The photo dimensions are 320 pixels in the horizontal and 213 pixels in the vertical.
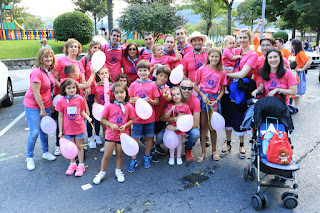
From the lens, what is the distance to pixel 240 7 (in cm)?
4059

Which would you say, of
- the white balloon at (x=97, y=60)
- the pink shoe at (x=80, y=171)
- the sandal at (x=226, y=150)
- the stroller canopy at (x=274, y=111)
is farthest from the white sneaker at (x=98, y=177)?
the stroller canopy at (x=274, y=111)

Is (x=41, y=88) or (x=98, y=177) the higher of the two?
(x=41, y=88)

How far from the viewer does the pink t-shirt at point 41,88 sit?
365 cm

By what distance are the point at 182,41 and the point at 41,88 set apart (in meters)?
2.66

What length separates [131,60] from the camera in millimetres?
4711

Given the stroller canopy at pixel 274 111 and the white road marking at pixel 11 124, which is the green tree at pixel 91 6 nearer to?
the white road marking at pixel 11 124

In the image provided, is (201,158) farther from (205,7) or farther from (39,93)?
(205,7)

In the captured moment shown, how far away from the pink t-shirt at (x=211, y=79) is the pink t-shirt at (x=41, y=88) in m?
2.41

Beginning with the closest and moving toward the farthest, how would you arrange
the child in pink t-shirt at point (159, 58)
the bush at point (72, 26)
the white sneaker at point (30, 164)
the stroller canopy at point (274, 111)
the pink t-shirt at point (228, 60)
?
the stroller canopy at point (274, 111), the white sneaker at point (30, 164), the pink t-shirt at point (228, 60), the child in pink t-shirt at point (159, 58), the bush at point (72, 26)

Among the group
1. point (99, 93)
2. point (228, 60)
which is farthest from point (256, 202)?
point (99, 93)

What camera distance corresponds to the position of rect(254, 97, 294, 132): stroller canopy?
125 inches

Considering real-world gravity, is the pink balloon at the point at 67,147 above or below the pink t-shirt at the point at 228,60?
below

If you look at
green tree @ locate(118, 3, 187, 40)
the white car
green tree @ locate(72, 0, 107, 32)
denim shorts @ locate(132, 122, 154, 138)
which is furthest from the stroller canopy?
green tree @ locate(72, 0, 107, 32)

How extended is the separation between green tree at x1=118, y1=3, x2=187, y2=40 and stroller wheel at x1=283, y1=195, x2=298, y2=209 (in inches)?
586
